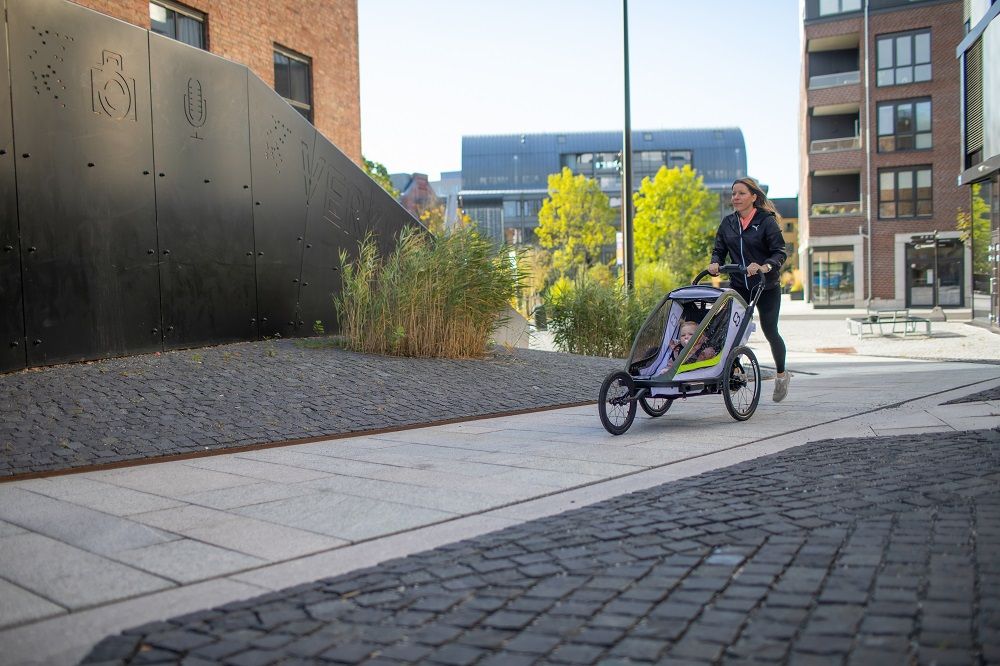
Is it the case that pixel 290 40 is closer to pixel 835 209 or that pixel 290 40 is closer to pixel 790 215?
pixel 835 209

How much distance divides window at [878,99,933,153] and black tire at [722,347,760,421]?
139ft

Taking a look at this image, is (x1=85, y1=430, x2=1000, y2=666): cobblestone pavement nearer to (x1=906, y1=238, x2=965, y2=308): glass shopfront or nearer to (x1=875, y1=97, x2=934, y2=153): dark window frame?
(x1=906, y1=238, x2=965, y2=308): glass shopfront

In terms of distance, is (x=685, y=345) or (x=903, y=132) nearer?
(x=685, y=345)

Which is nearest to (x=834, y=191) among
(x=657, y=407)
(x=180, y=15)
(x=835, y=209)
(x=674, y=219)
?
(x=835, y=209)

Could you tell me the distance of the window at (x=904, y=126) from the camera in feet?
147

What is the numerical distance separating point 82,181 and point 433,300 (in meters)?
3.76

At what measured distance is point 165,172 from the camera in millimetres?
9883

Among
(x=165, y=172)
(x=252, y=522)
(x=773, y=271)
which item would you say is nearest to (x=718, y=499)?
(x=252, y=522)

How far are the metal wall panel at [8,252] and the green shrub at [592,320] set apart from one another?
9016 mm

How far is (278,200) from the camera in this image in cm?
1177

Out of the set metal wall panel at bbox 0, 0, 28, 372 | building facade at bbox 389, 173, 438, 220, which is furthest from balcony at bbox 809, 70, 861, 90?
metal wall panel at bbox 0, 0, 28, 372

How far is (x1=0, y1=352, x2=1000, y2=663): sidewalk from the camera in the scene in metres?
3.31

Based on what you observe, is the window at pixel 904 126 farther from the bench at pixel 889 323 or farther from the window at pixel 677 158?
the window at pixel 677 158

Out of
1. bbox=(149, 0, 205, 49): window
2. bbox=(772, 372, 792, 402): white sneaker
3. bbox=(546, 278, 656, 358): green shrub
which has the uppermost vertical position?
bbox=(149, 0, 205, 49): window
